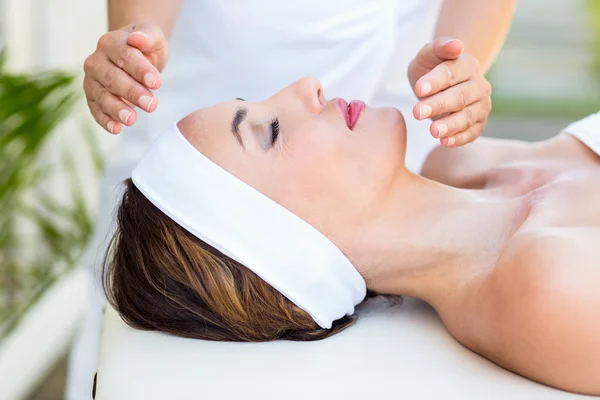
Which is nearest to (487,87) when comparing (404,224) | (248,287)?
(404,224)

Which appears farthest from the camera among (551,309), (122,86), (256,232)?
(122,86)

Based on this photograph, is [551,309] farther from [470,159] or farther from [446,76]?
[470,159]

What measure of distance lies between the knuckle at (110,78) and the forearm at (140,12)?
36 cm

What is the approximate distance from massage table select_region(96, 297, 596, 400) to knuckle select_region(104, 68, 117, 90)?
45 centimetres

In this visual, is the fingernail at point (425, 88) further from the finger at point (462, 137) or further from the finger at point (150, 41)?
the finger at point (150, 41)

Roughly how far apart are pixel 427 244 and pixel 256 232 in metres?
0.33

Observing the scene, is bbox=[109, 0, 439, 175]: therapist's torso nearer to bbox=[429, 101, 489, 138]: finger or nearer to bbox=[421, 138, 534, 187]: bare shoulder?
bbox=[421, 138, 534, 187]: bare shoulder

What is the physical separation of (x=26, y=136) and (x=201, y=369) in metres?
1.38

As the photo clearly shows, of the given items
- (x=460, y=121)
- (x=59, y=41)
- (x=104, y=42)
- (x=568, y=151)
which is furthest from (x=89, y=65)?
(x=59, y=41)

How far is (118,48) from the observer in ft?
4.87

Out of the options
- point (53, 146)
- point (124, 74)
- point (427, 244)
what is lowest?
point (53, 146)

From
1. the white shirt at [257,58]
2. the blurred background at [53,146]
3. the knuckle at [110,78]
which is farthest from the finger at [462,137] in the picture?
the blurred background at [53,146]

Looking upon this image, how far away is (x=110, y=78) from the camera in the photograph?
1.49 m

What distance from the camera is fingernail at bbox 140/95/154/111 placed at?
1420 millimetres
